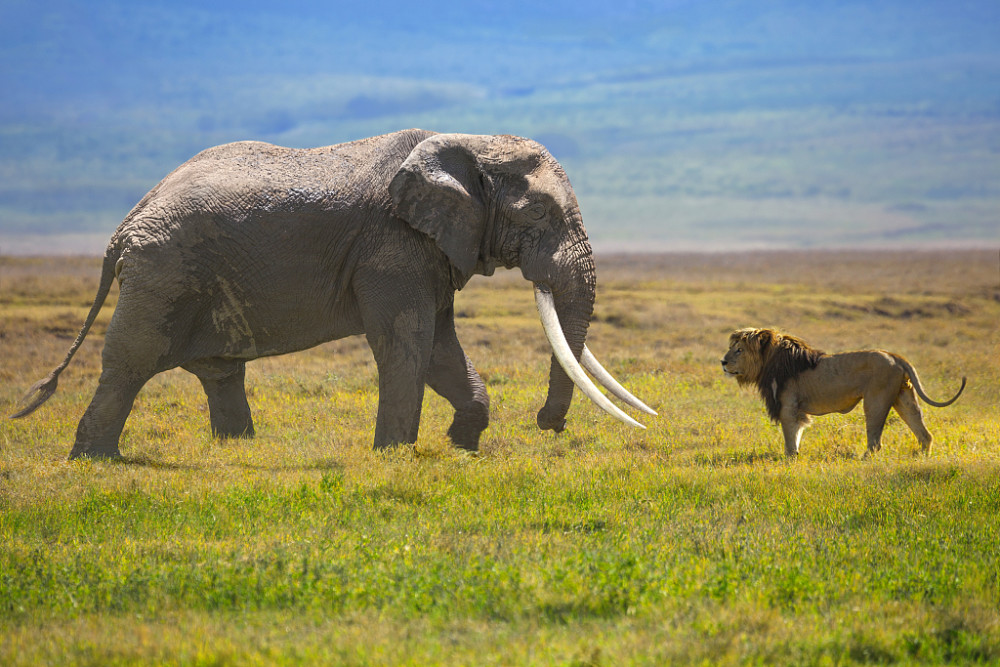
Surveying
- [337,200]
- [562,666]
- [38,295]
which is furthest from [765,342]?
[38,295]

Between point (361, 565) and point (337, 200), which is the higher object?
point (337, 200)

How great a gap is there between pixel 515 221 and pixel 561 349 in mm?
1443

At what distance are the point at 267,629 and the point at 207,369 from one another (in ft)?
21.6

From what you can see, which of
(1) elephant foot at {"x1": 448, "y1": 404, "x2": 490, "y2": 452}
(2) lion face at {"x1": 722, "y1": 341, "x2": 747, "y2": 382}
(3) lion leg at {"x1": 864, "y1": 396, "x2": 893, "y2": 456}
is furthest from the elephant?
(3) lion leg at {"x1": 864, "y1": 396, "x2": 893, "y2": 456}

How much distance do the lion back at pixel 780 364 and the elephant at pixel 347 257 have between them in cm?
174

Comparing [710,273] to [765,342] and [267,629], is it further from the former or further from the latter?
[267,629]

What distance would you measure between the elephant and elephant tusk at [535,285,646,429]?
3cm

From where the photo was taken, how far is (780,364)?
11.3m

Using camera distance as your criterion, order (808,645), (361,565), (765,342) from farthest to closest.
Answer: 1. (765,342)
2. (361,565)
3. (808,645)

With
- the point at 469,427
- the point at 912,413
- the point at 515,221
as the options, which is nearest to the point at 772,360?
the point at 912,413

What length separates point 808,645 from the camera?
5.64 meters

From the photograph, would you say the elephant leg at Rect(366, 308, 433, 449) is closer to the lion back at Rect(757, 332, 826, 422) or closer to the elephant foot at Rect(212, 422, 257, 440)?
the elephant foot at Rect(212, 422, 257, 440)

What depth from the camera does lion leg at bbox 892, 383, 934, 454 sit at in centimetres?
1085

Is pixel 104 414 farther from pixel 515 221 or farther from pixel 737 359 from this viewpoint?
pixel 737 359
